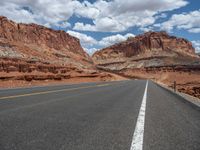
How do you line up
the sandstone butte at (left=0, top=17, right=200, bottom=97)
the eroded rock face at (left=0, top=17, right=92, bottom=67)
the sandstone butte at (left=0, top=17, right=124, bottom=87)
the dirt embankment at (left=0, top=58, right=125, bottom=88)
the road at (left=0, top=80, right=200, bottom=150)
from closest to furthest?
the road at (left=0, top=80, right=200, bottom=150) < the dirt embankment at (left=0, top=58, right=125, bottom=88) < the sandstone butte at (left=0, top=17, right=124, bottom=87) < the sandstone butte at (left=0, top=17, right=200, bottom=97) < the eroded rock face at (left=0, top=17, right=92, bottom=67)

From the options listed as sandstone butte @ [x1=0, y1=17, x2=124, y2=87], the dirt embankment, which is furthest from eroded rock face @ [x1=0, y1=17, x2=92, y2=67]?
the dirt embankment

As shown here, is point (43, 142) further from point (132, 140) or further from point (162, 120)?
point (162, 120)

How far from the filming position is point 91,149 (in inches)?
166

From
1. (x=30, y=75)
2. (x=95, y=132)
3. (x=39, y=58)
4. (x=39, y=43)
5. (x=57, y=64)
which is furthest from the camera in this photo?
(x=39, y=43)

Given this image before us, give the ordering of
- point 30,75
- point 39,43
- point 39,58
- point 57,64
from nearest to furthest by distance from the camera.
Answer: point 30,75 < point 57,64 < point 39,58 < point 39,43

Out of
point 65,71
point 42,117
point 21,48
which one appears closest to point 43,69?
point 65,71

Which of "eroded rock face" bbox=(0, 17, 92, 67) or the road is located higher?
"eroded rock face" bbox=(0, 17, 92, 67)

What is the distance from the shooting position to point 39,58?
7406 cm

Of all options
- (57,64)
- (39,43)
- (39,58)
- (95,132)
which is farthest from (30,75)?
(39,43)

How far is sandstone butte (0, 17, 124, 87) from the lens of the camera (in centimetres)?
4391

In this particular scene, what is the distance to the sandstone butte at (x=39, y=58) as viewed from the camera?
144ft

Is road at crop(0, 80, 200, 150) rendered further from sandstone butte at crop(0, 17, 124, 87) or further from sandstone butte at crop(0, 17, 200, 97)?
sandstone butte at crop(0, 17, 124, 87)

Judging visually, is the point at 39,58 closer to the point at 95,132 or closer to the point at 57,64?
the point at 57,64

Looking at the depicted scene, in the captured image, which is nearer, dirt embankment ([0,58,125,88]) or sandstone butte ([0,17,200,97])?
dirt embankment ([0,58,125,88])
